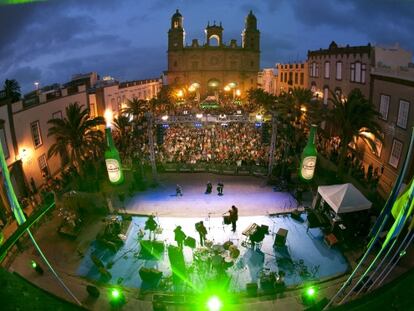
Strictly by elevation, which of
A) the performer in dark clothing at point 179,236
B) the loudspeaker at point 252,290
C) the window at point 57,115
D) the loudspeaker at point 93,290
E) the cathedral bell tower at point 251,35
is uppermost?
the cathedral bell tower at point 251,35

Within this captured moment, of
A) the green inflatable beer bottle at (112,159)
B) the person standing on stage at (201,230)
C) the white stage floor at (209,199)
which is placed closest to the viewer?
the person standing on stage at (201,230)

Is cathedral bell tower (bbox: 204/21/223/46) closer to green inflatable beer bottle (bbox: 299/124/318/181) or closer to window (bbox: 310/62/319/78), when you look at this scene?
window (bbox: 310/62/319/78)

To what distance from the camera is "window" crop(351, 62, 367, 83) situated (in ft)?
96.8

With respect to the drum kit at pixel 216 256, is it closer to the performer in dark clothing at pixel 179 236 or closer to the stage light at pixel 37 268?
the performer in dark clothing at pixel 179 236

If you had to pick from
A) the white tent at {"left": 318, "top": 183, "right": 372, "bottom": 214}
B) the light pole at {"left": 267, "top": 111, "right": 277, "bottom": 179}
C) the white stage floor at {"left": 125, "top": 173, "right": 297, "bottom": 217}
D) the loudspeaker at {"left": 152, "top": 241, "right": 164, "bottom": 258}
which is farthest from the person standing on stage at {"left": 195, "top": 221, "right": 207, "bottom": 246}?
the light pole at {"left": 267, "top": 111, "right": 277, "bottom": 179}

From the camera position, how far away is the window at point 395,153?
22500 millimetres

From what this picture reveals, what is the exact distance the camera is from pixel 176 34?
80750 mm

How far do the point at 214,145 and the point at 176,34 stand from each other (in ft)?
188

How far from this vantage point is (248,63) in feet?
273

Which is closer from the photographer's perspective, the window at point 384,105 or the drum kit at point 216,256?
the drum kit at point 216,256

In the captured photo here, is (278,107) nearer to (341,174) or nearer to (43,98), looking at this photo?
(341,174)

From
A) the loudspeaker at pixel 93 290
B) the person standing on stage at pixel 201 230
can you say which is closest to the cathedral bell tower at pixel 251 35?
the person standing on stage at pixel 201 230

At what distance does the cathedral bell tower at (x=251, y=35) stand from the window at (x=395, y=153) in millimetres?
64580

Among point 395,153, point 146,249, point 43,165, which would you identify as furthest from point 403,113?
point 43,165
